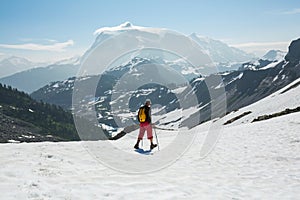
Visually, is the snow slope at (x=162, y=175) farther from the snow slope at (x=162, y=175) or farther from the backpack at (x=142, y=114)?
the backpack at (x=142, y=114)

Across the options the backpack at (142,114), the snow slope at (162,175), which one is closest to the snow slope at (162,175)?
the snow slope at (162,175)

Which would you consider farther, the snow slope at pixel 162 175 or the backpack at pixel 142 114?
the backpack at pixel 142 114

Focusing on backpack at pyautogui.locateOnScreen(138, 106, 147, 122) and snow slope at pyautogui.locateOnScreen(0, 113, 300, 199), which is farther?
backpack at pyautogui.locateOnScreen(138, 106, 147, 122)

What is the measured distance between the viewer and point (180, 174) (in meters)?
14.8

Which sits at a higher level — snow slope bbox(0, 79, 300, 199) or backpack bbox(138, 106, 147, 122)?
backpack bbox(138, 106, 147, 122)

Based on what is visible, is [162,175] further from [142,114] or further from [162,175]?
[142,114]

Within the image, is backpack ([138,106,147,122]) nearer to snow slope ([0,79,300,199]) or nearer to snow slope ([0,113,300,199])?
snow slope ([0,79,300,199])

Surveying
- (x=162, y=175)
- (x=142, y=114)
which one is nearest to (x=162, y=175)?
(x=162, y=175)

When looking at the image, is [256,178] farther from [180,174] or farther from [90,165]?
[90,165]

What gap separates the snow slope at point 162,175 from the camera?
10.9 m

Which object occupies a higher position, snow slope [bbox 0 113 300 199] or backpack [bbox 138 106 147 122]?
backpack [bbox 138 106 147 122]

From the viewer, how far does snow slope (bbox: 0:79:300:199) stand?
10.9 meters

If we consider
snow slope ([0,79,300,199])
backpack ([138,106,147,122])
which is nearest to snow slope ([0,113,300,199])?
snow slope ([0,79,300,199])

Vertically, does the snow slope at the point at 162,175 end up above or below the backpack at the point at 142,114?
below
